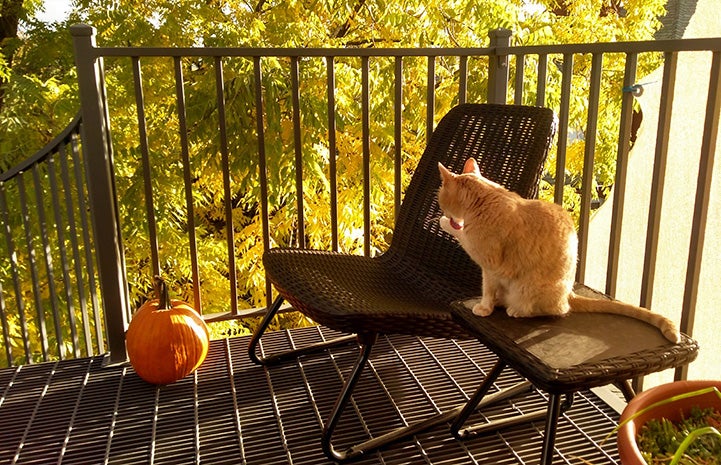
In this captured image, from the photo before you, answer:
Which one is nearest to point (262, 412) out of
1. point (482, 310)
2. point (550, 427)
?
point (482, 310)

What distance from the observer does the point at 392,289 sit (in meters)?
1.89

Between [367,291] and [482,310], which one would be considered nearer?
[482,310]

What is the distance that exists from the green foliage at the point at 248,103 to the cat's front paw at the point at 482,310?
442 cm

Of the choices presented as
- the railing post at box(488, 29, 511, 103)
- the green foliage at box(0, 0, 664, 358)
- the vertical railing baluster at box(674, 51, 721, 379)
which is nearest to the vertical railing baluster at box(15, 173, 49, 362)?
the railing post at box(488, 29, 511, 103)

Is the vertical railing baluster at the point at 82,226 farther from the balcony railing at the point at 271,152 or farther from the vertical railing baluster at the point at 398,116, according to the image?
the vertical railing baluster at the point at 398,116

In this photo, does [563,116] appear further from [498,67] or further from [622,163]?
[498,67]

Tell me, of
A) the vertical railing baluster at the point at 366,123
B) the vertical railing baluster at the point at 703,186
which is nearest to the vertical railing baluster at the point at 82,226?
the vertical railing baluster at the point at 366,123

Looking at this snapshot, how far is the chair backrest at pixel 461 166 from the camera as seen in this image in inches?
70.4

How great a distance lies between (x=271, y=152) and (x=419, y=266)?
13.6ft

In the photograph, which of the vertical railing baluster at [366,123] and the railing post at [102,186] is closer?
the railing post at [102,186]

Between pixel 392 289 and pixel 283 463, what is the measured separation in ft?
1.94

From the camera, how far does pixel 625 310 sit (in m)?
1.42

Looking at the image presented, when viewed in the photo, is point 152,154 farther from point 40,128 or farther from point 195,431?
point 195,431

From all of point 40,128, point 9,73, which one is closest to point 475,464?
point 40,128
